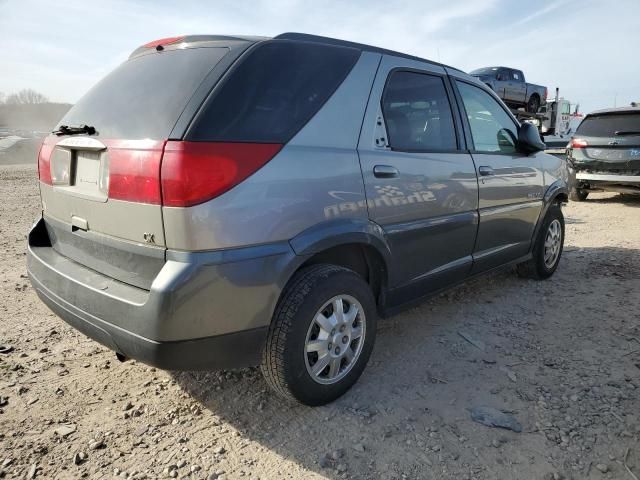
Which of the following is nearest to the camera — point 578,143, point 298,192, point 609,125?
point 298,192

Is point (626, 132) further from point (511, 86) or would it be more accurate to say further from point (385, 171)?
point (511, 86)

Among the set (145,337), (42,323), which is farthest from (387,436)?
(42,323)

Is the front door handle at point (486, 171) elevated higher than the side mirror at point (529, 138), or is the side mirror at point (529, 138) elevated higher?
the side mirror at point (529, 138)

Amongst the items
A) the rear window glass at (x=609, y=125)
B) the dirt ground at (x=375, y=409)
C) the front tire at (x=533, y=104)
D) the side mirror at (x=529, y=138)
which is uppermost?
the front tire at (x=533, y=104)

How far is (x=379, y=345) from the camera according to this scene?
10.4ft

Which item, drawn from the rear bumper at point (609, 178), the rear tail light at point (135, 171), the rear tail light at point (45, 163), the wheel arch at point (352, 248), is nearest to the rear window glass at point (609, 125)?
the rear bumper at point (609, 178)

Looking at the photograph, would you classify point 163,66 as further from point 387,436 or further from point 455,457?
point 455,457

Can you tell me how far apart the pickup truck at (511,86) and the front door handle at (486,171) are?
1276 cm

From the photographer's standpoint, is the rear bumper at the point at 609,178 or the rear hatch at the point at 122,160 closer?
the rear hatch at the point at 122,160

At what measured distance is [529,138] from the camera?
12.5ft

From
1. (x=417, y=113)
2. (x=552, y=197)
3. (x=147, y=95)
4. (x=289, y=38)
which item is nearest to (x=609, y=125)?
(x=552, y=197)

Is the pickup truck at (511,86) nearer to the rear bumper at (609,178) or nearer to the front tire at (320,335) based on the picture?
the rear bumper at (609,178)

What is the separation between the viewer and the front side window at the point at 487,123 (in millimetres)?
3445

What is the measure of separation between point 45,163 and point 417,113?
2181 mm
